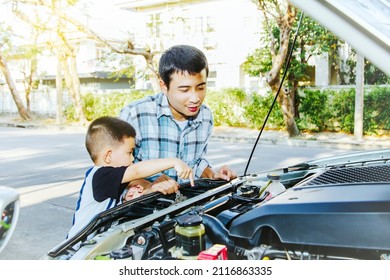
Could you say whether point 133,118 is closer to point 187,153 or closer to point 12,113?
point 187,153

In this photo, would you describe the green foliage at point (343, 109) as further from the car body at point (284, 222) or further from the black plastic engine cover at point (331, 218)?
the black plastic engine cover at point (331, 218)

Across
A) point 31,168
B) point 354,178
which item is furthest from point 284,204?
point 31,168

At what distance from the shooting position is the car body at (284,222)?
75 cm

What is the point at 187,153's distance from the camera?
188cm

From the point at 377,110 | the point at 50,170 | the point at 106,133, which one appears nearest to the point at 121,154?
the point at 106,133

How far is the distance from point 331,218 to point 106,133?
0.87 m

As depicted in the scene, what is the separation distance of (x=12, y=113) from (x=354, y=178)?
15.3 metres

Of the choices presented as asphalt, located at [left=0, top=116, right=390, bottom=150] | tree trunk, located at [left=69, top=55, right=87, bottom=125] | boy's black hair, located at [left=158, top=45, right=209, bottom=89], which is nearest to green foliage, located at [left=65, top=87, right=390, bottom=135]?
asphalt, located at [left=0, top=116, right=390, bottom=150]

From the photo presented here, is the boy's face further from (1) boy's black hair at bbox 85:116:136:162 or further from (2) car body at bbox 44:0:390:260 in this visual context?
(2) car body at bbox 44:0:390:260

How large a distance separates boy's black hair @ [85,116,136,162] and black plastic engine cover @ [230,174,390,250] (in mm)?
605

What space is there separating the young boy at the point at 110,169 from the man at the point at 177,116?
0.18 m

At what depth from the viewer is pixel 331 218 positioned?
98cm

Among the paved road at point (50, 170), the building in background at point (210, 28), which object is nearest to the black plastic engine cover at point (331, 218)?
the paved road at point (50, 170)
